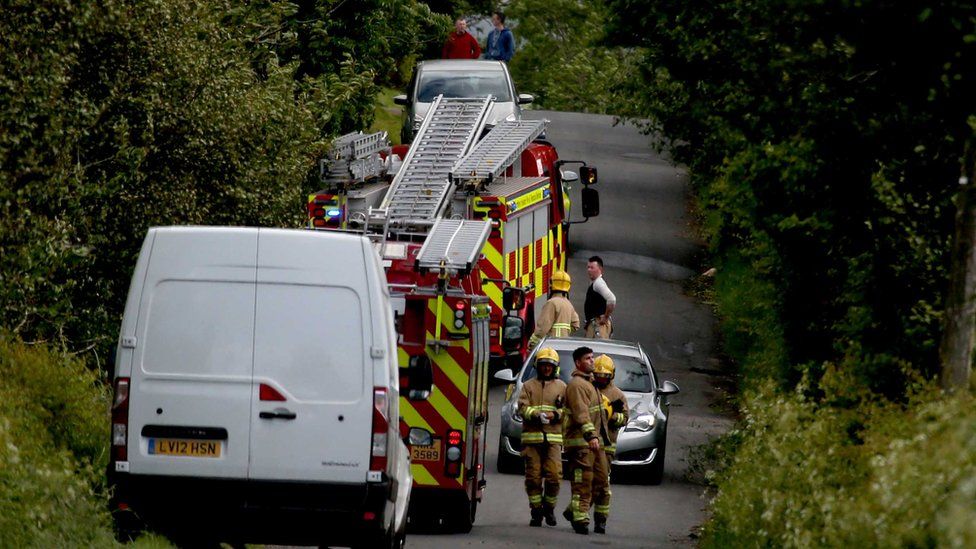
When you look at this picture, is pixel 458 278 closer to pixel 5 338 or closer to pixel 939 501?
pixel 5 338

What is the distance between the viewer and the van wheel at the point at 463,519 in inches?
522

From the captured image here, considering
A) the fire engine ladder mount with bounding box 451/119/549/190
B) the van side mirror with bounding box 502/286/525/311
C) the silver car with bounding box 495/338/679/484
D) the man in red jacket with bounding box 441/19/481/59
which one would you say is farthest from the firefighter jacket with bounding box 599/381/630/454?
the man in red jacket with bounding box 441/19/481/59

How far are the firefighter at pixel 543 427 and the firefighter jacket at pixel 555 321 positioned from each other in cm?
502

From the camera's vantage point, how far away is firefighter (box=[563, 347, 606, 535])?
1396 centimetres

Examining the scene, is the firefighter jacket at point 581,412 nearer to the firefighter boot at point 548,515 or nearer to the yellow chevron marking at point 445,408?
the firefighter boot at point 548,515

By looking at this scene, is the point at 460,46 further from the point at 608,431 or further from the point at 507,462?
the point at 608,431

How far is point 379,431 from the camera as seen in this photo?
9.34 meters

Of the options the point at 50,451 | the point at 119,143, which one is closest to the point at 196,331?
the point at 50,451

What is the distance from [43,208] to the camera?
13.4m

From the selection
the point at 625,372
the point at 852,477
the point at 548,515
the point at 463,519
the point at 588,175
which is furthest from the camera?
the point at 588,175

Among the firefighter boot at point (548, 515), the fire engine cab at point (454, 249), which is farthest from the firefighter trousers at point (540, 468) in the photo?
the fire engine cab at point (454, 249)

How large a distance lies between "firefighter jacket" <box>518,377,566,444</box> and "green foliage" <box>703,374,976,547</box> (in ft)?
5.57

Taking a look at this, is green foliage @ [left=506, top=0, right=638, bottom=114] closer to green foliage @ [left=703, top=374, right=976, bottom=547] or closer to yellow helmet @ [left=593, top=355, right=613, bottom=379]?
yellow helmet @ [left=593, top=355, right=613, bottom=379]

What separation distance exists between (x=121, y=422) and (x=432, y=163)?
10342 mm
